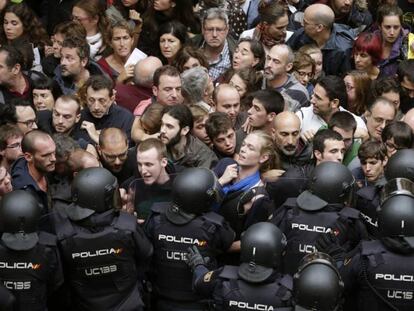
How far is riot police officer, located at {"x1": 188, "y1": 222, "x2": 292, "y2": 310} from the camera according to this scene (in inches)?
287

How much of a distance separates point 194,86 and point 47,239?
3.01 meters

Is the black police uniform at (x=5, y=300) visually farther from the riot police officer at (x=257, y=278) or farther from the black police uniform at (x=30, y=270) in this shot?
the riot police officer at (x=257, y=278)

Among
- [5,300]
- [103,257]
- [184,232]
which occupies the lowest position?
[5,300]

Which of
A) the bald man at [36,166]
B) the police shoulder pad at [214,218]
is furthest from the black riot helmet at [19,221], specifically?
the police shoulder pad at [214,218]

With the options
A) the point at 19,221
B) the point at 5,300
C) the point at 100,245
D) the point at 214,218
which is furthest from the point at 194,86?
the point at 5,300

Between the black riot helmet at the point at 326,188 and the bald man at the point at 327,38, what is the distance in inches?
154

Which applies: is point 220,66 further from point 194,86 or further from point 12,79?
point 12,79

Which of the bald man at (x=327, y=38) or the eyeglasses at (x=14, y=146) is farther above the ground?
the bald man at (x=327, y=38)

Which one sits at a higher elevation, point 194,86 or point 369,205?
point 194,86

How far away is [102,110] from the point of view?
10.2 metres

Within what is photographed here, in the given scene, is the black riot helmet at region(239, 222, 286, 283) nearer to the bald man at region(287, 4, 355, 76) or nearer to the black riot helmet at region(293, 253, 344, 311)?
the black riot helmet at region(293, 253, 344, 311)

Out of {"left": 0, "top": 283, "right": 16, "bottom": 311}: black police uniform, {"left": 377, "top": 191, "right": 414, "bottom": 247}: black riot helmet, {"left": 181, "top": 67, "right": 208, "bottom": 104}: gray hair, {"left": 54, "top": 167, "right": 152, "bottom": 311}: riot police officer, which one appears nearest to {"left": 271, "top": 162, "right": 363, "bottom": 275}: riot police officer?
{"left": 377, "top": 191, "right": 414, "bottom": 247}: black riot helmet

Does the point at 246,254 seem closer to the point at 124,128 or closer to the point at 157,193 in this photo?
the point at 157,193

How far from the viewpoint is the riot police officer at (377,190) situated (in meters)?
8.59
